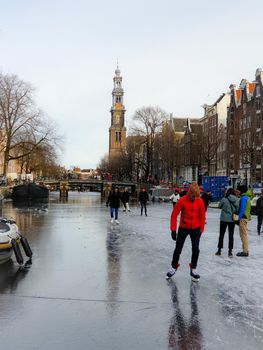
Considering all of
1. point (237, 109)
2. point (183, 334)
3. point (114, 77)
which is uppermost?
point (114, 77)

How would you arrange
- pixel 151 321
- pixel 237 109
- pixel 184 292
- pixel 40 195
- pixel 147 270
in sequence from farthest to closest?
pixel 237 109
pixel 40 195
pixel 147 270
pixel 184 292
pixel 151 321

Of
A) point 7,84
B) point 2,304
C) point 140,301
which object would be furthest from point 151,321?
point 7,84

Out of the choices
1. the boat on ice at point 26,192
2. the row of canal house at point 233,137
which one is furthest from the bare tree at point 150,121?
the boat on ice at point 26,192

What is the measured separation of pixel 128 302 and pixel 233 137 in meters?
62.0

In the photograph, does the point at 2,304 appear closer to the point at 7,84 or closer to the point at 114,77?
the point at 7,84

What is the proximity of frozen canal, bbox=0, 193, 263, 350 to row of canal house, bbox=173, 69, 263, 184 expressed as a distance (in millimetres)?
42794

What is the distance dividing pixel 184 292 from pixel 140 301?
96 cm

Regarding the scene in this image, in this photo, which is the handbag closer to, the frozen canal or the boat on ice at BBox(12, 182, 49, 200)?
the frozen canal

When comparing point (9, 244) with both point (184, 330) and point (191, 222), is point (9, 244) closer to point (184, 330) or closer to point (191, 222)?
point (191, 222)

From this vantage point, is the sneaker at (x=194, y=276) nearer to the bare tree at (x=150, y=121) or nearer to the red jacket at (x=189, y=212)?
the red jacket at (x=189, y=212)

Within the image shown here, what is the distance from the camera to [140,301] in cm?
685

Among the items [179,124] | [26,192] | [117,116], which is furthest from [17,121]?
[117,116]

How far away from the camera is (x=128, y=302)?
679cm

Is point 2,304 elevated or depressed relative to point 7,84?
depressed
